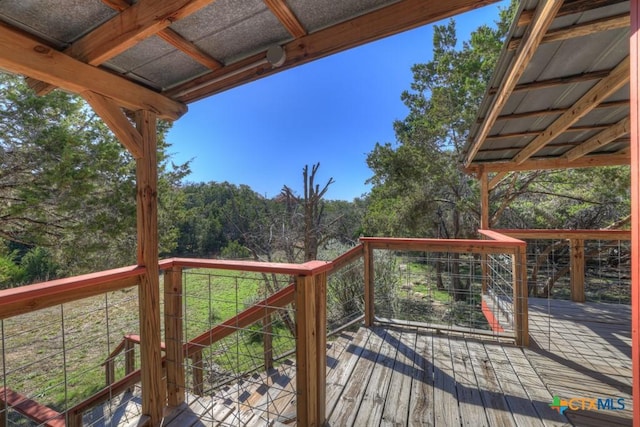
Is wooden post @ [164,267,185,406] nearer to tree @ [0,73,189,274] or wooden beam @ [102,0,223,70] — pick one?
wooden beam @ [102,0,223,70]

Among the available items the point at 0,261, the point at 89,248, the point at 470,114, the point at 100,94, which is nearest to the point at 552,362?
the point at 100,94

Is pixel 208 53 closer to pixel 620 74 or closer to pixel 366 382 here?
pixel 366 382

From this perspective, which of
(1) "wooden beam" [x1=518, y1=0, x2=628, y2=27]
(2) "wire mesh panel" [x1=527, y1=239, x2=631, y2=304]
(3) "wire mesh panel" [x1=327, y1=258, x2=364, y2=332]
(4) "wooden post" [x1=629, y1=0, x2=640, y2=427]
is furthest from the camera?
(2) "wire mesh panel" [x1=527, y1=239, x2=631, y2=304]

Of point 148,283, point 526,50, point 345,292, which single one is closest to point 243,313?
point 148,283

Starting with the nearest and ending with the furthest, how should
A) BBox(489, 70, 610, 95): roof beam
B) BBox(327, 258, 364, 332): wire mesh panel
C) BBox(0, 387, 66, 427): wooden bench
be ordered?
BBox(0, 387, 66, 427): wooden bench, BBox(489, 70, 610, 95): roof beam, BBox(327, 258, 364, 332): wire mesh panel

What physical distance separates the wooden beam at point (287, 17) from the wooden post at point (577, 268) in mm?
4332

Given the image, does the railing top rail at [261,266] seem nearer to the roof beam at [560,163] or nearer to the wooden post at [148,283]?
the wooden post at [148,283]

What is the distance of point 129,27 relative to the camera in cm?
142

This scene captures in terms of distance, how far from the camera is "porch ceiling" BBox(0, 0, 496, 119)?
4.54 ft

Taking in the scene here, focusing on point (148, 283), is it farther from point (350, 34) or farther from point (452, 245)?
point (452, 245)

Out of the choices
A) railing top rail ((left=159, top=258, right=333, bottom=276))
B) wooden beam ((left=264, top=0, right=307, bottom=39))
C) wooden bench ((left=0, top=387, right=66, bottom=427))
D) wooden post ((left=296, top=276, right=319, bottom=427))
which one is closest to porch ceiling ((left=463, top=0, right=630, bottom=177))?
wooden beam ((left=264, top=0, right=307, bottom=39))

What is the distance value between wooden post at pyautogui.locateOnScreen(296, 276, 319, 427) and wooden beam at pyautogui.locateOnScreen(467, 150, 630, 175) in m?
3.90

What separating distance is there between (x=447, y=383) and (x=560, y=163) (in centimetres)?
392

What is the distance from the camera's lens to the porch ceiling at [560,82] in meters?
1.36
